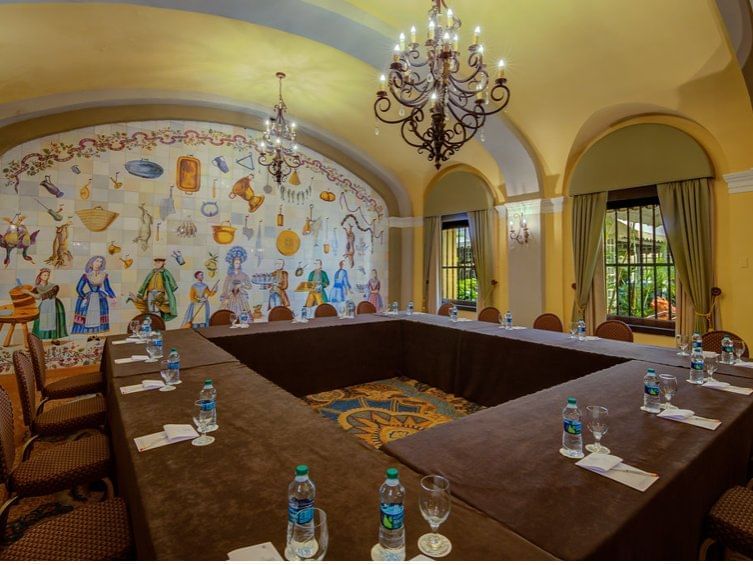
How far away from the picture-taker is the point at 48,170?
5.50m

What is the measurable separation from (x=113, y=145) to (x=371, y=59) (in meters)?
4.27

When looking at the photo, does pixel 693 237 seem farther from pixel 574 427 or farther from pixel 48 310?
pixel 48 310

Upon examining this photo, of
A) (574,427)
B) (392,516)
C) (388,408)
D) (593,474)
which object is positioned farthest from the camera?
(388,408)

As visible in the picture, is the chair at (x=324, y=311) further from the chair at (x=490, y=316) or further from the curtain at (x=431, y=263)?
the curtain at (x=431, y=263)

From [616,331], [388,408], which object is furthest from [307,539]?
[616,331]

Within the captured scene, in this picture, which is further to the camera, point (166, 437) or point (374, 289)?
point (374, 289)

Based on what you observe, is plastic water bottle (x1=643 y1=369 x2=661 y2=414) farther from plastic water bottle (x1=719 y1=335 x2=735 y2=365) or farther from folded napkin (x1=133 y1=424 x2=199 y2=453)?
folded napkin (x1=133 y1=424 x2=199 y2=453)

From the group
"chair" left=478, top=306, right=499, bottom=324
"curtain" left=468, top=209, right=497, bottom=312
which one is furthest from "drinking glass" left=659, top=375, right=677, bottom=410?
"curtain" left=468, top=209, right=497, bottom=312

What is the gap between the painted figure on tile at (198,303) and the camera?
21.1 ft

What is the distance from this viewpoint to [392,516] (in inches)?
38.2

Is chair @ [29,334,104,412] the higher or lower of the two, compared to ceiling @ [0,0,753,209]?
lower

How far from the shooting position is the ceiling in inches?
146

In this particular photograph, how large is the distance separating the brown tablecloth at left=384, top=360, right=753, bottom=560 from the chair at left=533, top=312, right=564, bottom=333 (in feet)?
8.27

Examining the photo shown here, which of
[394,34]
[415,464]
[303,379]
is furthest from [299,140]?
[415,464]
